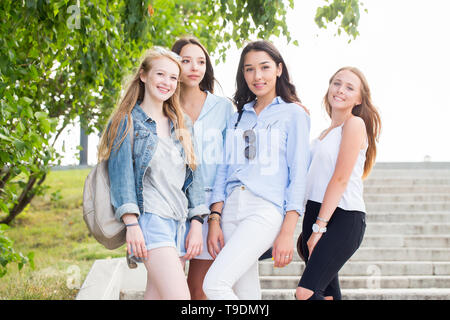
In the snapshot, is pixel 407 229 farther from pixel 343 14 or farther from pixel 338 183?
pixel 338 183

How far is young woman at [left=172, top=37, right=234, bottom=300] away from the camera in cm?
279

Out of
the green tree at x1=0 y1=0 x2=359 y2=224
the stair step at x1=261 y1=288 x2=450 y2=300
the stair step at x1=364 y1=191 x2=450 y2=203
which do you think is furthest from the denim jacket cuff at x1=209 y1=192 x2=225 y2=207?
the stair step at x1=364 y1=191 x2=450 y2=203

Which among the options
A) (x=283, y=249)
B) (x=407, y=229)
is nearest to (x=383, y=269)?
(x=407, y=229)

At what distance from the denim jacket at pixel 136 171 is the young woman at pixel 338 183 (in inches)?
24.0

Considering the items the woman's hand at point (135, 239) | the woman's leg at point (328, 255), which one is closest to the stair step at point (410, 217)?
the woman's leg at point (328, 255)

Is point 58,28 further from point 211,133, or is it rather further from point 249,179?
point 249,179

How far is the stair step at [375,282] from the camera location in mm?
5270

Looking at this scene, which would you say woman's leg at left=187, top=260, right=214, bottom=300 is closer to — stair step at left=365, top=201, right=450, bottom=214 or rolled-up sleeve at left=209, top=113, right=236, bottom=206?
rolled-up sleeve at left=209, top=113, right=236, bottom=206

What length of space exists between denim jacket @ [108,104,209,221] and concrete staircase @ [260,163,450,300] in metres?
2.63

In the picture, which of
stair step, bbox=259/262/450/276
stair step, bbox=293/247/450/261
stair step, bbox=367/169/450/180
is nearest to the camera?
stair step, bbox=259/262/450/276

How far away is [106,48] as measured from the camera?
4.40 metres

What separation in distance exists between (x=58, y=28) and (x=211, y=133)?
1679 millimetres

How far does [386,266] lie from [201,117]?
3628 mm
